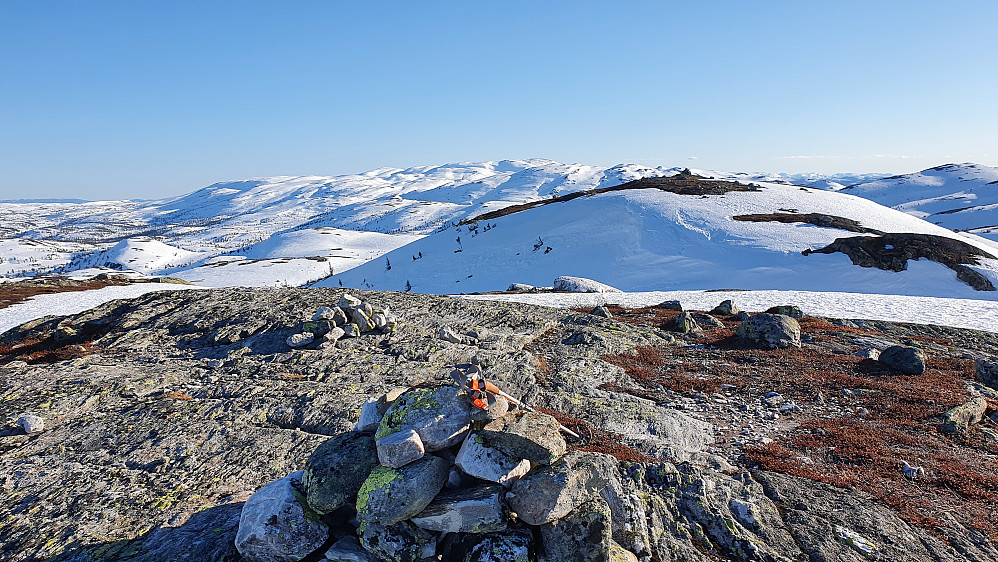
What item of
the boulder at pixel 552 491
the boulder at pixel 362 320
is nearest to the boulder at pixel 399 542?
the boulder at pixel 552 491

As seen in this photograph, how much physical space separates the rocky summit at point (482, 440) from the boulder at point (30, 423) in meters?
0.07

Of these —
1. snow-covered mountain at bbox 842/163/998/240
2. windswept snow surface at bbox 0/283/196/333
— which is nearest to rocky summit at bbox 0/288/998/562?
windswept snow surface at bbox 0/283/196/333

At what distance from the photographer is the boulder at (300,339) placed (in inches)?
608

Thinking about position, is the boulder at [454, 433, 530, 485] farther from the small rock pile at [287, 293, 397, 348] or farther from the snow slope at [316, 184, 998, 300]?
the snow slope at [316, 184, 998, 300]

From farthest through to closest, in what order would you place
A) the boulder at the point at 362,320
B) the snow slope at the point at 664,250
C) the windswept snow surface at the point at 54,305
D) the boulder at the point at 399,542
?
1. the snow slope at the point at 664,250
2. the windswept snow surface at the point at 54,305
3. the boulder at the point at 362,320
4. the boulder at the point at 399,542

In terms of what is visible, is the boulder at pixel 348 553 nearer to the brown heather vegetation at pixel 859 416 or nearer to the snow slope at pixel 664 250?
the brown heather vegetation at pixel 859 416

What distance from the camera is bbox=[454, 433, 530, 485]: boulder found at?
19.9 ft

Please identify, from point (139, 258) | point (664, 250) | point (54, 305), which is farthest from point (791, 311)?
point (139, 258)

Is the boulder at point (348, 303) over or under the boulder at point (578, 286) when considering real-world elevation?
over

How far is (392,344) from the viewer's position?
16078 mm

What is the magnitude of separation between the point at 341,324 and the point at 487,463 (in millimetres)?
12126

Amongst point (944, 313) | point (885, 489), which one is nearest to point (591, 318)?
point (885, 489)

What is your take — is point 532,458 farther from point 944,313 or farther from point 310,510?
point 944,313

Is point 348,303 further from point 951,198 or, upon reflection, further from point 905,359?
point 951,198
